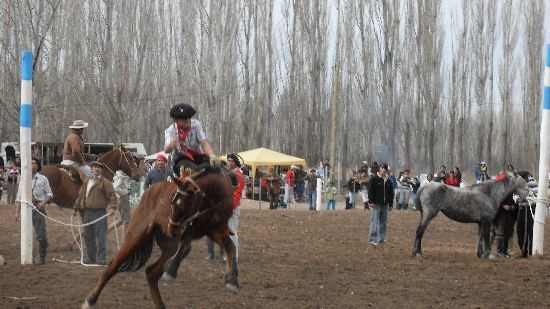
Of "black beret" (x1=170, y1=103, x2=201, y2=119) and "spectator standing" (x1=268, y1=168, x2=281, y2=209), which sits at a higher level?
"black beret" (x1=170, y1=103, x2=201, y2=119)

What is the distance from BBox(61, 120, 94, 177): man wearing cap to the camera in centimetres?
1697

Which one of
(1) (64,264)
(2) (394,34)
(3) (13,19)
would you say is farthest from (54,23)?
(1) (64,264)

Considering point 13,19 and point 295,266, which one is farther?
point 13,19

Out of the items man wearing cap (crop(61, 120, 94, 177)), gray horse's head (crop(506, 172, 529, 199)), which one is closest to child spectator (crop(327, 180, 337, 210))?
gray horse's head (crop(506, 172, 529, 199))

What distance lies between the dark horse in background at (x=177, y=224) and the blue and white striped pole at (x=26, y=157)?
4938 mm

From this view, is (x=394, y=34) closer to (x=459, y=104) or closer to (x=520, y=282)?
(x=459, y=104)

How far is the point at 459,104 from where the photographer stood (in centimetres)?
5325

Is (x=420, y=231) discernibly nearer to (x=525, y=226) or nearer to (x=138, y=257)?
(x=525, y=226)

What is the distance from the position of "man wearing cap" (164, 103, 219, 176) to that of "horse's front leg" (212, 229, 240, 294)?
96 centimetres

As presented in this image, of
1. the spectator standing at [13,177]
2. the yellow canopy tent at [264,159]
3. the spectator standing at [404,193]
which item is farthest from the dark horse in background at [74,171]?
the yellow canopy tent at [264,159]

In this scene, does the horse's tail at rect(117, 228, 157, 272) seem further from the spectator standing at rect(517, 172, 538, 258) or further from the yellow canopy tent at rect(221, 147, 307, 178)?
the yellow canopy tent at rect(221, 147, 307, 178)

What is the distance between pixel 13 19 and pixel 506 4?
2729 cm

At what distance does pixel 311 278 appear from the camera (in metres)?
13.9

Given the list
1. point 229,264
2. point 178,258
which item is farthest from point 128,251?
point 229,264
